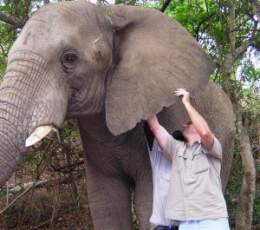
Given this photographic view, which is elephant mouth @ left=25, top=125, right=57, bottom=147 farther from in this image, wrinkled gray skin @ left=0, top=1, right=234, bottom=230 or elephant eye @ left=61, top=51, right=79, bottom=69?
elephant eye @ left=61, top=51, right=79, bottom=69

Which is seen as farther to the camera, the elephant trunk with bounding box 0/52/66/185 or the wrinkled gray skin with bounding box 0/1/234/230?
the wrinkled gray skin with bounding box 0/1/234/230

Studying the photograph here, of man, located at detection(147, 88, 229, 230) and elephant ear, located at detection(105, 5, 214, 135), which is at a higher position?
elephant ear, located at detection(105, 5, 214, 135)

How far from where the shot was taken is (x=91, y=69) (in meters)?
3.83

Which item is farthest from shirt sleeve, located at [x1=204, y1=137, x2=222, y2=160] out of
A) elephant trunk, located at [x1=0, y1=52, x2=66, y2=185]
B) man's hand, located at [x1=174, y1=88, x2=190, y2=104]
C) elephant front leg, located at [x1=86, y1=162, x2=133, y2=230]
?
elephant front leg, located at [x1=86, y1=162, x2=133, y2=230]

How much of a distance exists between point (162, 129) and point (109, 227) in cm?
115

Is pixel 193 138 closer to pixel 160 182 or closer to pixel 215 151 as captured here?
pixel 215 151

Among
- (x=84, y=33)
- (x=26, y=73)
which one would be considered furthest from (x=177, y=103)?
(x=26, y=73)

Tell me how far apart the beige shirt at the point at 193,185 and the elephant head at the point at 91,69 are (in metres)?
0.34

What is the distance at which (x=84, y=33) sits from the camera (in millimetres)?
3803

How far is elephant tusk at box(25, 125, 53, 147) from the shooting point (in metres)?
3.35

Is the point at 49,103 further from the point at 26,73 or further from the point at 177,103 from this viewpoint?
the point at 177,103

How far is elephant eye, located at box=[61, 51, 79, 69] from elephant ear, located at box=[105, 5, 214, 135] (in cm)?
34

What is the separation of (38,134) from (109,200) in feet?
4.67

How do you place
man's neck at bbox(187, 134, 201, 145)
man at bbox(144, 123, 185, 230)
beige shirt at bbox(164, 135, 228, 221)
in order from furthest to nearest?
man at bbox(144, 123, 185, 230)
man's neck at bbox(187, 134, 201, 145)
beige shirt at bbox(164, 135, 228, 221)
